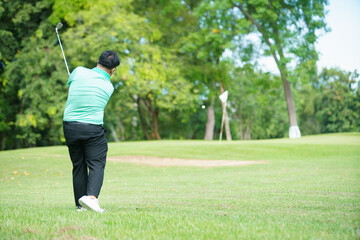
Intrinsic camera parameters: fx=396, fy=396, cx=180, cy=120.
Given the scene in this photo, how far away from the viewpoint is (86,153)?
4898mm

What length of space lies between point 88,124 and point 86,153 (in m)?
0.38

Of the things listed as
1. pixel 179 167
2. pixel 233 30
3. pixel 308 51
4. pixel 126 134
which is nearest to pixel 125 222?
pixel 179 167

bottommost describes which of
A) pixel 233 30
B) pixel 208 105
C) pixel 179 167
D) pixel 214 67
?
pixel 179 167

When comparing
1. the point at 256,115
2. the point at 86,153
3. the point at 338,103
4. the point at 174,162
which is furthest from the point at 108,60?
the point at 256,115

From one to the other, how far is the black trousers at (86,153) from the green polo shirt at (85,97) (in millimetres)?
93

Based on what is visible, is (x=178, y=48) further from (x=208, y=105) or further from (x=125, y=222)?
(x=125, y=222)

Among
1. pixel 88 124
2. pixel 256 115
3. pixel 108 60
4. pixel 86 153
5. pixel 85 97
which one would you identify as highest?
pixel 256 115

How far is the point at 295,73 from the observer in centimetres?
2919

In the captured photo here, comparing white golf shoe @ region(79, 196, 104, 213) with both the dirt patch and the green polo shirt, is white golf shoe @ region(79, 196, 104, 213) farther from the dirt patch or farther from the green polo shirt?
the dirt patch

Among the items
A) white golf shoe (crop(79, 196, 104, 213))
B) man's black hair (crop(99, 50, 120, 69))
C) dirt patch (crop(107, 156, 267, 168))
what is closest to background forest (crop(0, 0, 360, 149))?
dirt patch (crop(107, 156, 267, 168))

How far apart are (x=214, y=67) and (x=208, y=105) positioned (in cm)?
506

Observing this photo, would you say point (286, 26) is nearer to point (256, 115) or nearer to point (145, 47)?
point (145, 47)

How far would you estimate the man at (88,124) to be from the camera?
15.6ft

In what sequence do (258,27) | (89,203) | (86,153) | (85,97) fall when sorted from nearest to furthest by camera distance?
(89,203)
(85,97)
(86,153)
(258,27)
